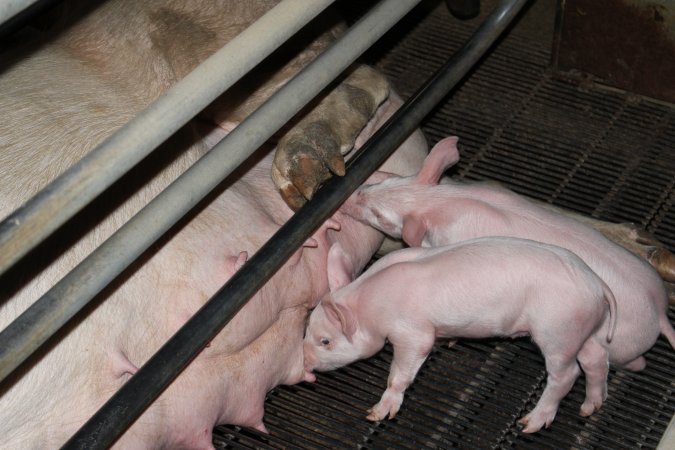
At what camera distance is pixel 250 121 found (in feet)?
6.00

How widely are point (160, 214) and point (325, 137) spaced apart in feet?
2.57

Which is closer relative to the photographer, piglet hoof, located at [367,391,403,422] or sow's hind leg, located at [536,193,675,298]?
piglet hoof, located at [367,391,403,422]

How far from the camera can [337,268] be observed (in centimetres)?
234

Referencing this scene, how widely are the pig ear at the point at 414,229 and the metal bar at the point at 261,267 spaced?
146mm

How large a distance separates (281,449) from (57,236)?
2.30 feet

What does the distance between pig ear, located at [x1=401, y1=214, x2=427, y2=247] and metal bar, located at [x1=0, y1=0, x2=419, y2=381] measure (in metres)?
0.51

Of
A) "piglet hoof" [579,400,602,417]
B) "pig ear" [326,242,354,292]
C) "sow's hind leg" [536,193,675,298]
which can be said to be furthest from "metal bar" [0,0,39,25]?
"sow's hind leg" [536,193,675,298]

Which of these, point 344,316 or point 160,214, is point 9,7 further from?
point 344,316

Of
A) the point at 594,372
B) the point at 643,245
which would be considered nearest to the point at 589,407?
the point at 594,372

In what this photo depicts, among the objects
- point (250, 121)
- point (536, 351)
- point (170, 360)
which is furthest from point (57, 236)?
point (536, 351)

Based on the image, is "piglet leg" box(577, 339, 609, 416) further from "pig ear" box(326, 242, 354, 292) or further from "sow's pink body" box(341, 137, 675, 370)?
"pig ear" box(326, 242, 354, 292)

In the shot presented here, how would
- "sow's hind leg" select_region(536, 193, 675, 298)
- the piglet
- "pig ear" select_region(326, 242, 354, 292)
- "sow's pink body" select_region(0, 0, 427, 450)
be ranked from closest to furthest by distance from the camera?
"sow's pink body" select_region(0, 0, 427, 450)
the piglet
"pig ear" select_region(326, 242, 354, 292)
"sow's hind leg" select_region(536, 193, 675, 298)

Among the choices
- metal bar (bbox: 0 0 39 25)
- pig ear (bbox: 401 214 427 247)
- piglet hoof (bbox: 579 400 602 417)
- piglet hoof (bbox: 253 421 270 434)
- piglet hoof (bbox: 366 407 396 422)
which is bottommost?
piglet hoof (bbox: 579 400 602 417)

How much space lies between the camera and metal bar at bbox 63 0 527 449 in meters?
1.83
